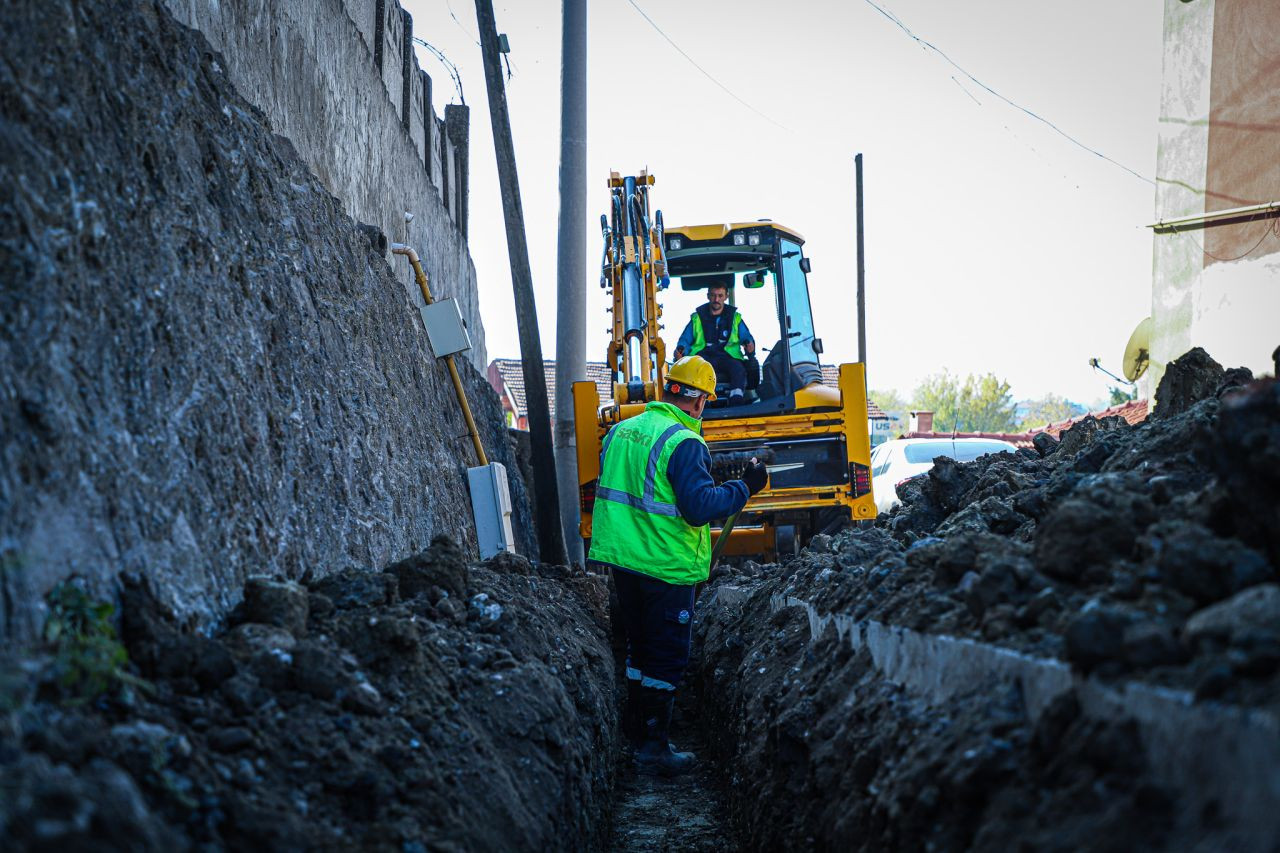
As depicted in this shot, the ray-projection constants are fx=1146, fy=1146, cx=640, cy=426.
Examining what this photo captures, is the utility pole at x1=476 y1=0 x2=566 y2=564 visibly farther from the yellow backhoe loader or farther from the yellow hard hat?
the yellow hard hat

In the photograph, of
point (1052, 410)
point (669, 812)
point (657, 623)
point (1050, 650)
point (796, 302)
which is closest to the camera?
point (1050, 650)

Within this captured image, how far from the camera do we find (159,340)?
3.78 meters

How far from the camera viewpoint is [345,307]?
6.94m

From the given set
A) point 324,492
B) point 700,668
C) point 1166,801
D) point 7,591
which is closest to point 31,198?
point 7,591

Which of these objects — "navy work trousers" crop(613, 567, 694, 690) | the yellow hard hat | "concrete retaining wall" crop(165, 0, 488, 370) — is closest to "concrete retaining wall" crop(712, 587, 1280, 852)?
"navy work trousers" crop(613, 567, 694, 690)

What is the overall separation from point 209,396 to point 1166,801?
3.37 metres

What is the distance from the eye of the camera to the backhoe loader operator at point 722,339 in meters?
10.5

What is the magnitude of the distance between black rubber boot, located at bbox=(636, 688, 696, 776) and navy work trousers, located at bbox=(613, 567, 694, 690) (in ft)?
0.21

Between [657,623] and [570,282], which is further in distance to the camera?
[570,282]

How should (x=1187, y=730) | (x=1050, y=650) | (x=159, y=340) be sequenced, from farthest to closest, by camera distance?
1. (x=159, y=340)
2. (x=1050, y=650)
3. (x=1187, y=730)

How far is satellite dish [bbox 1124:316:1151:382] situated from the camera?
695 inches

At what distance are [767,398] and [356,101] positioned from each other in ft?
14.8

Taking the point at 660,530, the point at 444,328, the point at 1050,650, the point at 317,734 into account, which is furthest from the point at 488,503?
the point at 1050,650

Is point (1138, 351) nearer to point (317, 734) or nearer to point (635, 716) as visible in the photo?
point (635, 716)
